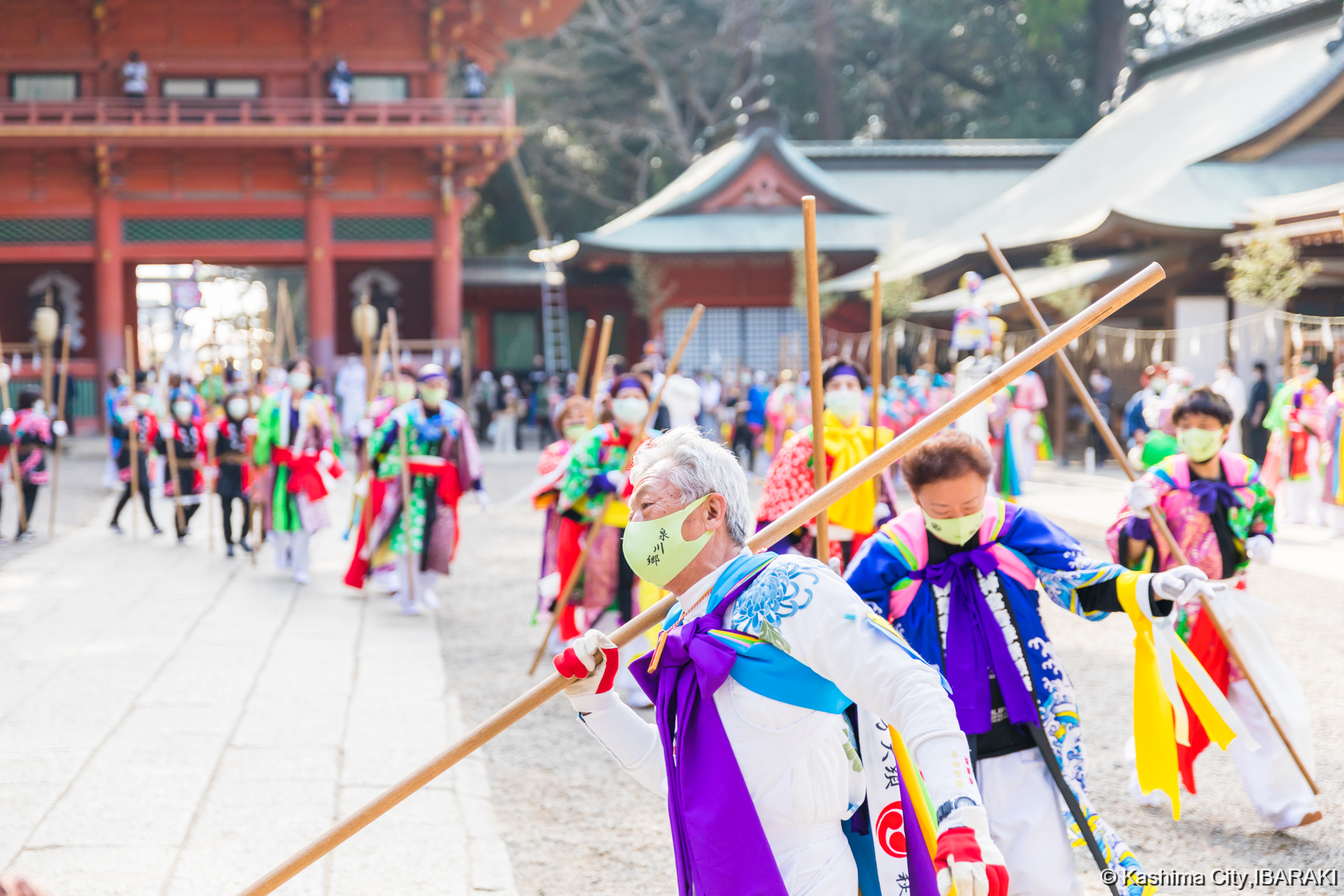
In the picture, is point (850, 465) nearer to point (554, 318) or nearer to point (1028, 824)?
point (1028, 824)

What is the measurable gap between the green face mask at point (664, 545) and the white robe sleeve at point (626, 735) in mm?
278

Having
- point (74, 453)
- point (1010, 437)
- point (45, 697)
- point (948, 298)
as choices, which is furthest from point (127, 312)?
point (45, 697)

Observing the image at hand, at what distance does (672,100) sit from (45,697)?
29.8 meters

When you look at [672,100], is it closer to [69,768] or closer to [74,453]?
[74,453]

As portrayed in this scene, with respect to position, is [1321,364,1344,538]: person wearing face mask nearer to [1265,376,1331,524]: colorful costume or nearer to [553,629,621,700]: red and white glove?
[1265,376,1331,524]: colorful costume

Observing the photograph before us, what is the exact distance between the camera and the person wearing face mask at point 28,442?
446 inches

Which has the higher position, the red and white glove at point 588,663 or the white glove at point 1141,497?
the white glove at point 1141,497

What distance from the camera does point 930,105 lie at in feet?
120

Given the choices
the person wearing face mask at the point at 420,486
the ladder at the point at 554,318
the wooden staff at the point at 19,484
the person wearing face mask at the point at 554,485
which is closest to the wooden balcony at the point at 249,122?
the ladder at the point at 554,318

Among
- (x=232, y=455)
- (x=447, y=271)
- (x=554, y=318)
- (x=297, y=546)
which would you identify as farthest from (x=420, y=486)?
(x=554, y=318)

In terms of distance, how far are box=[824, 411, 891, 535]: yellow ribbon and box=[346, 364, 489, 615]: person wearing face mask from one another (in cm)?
306

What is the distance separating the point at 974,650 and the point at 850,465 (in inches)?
97.5

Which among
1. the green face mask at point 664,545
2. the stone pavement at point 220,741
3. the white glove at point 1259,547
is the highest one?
the green face mask at point 664,545

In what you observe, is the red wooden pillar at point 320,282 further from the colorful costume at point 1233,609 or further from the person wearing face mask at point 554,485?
the colorful costume at point 1233,609
